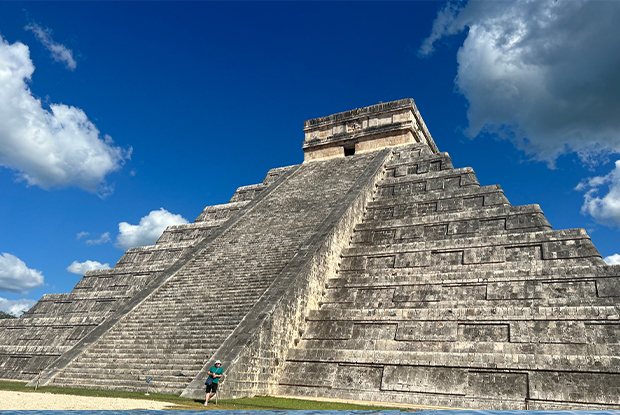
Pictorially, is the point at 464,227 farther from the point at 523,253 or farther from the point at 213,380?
the point at 213,380

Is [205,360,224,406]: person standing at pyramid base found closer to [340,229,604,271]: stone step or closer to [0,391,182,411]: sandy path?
[0,391,182,411]: sandy path

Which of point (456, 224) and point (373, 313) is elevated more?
point (456, 224)

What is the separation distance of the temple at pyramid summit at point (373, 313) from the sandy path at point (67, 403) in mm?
1004

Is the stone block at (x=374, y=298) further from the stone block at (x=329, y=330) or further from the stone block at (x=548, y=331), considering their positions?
the stone block at (x=548, y=331)

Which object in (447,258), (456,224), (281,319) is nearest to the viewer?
A: (281,319)

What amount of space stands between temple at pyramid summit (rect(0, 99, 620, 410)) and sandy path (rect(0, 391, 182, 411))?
100cm

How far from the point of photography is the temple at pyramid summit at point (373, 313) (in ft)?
24.8

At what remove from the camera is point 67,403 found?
21.0 feet

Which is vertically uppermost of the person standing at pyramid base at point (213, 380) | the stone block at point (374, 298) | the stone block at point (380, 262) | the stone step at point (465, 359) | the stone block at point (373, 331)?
the stone block at point (380, 262)

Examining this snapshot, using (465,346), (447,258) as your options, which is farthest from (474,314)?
(447,258)

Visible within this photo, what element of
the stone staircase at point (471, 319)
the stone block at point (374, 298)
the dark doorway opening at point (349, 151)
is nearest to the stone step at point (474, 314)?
the stone staircase at point (471, 319)

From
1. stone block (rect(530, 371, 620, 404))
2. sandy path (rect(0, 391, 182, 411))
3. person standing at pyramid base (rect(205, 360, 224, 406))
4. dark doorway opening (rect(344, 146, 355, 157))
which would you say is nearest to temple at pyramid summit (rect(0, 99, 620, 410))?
stone block (rect(530, 371, 620, 404))

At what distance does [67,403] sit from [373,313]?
5.53 meters

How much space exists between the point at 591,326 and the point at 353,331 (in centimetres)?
415
